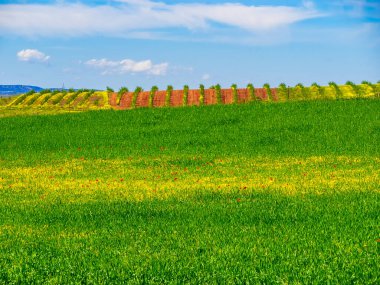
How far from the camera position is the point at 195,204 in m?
16.5

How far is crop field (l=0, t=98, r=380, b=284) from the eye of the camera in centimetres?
1026

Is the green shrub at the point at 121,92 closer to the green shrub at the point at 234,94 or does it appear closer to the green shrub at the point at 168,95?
the green shrub at the point at 168,95

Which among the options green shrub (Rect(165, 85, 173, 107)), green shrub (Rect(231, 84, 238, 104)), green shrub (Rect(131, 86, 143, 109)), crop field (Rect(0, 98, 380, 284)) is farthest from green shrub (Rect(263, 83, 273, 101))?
crop field (Rect(0, 98, 380, 284))

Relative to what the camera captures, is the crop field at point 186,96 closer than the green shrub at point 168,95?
Yes

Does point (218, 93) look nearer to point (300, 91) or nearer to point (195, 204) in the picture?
point (300, 91)

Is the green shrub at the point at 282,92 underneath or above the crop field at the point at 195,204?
above

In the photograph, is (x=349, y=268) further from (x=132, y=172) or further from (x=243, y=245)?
(x=132, y=172)

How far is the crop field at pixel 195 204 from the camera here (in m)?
10.3

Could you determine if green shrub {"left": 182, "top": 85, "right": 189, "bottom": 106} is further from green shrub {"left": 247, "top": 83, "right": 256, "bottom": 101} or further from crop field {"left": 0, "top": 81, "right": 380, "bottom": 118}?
green shrub {"left": 247, "top": 83, "right": 256, "bottom": 101}

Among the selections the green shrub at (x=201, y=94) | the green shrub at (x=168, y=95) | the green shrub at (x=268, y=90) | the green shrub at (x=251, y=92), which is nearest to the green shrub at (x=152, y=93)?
the green shrub at (x=168, y=95)

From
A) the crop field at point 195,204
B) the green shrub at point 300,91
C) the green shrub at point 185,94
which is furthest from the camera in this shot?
the green shrub at point 185,94

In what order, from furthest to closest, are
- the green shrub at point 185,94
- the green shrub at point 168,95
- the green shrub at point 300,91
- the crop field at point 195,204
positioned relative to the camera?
the green shrub at point 185,94 < the green shrub at point 168,95 < the green shrub at point 300,91 < the crop field at point 195,204

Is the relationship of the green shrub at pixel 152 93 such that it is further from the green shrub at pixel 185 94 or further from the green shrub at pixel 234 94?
the green shrub at pixel 234 94

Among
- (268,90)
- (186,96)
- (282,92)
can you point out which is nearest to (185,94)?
(186,96)
